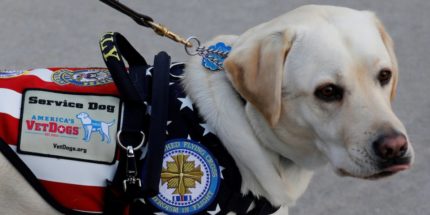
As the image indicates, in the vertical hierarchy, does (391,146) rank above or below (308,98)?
below

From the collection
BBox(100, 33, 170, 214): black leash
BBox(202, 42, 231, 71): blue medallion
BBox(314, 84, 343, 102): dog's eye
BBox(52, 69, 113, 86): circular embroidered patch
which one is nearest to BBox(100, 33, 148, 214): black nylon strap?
BBox(100, 33, 170, 214): black leash

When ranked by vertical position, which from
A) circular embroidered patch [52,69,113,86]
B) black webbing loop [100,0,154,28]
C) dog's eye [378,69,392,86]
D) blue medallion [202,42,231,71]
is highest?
black webbing loop [100,0,154,28]

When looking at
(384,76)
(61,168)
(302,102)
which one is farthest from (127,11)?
(384,76)

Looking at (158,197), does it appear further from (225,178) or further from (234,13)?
(234,13)

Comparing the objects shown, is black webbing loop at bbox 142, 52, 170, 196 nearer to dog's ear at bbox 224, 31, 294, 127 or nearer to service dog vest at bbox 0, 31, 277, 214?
service dog vest at bbox 0, 31, 277, 214

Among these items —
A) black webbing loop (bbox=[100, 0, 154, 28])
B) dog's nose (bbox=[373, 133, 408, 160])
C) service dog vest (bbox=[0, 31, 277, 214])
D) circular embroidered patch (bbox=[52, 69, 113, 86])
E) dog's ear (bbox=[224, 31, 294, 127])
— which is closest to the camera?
dog's nose (bbox=[373, 133, 408, 160])

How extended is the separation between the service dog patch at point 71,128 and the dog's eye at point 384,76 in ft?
2.71

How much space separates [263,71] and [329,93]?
209 millimetres

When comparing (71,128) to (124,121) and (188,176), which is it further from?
(188,176)

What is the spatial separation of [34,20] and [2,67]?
611mm

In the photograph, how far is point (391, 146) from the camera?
5.92 feet

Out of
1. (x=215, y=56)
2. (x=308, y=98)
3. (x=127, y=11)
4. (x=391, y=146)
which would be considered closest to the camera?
(x=391, y=146)

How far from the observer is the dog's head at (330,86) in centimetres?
184

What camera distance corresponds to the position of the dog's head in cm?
184
